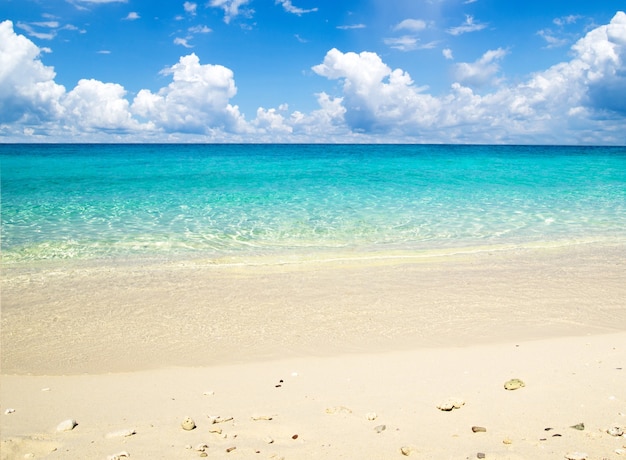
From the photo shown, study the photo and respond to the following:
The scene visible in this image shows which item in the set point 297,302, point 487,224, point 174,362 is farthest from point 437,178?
point 174,362

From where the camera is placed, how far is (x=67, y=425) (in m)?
3.80

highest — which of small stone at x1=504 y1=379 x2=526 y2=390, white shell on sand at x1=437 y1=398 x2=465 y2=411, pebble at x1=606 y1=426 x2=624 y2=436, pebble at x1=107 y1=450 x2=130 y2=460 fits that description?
pebble at x1=606 y1=426 x2=624 y2=436

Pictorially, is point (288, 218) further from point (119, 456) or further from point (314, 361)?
point (119, 456)

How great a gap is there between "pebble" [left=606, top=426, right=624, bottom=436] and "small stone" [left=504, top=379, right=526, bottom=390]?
88 cm

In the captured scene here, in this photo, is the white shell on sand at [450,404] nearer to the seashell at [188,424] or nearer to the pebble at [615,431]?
the pebble at [615,431]

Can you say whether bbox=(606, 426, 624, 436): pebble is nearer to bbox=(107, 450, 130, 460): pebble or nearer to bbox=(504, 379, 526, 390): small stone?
bbox=(504, 379, 526, 390): small stone

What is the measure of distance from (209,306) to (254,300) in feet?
2.25

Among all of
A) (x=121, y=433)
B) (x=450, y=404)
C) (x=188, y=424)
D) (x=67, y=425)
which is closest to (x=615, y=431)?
(x=450, y=404)

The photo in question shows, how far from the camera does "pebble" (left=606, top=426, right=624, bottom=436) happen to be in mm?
3408

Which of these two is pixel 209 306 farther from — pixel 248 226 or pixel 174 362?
pixel 248 226

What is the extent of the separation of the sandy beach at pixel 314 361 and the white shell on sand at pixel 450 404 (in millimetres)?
28

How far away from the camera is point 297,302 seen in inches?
279

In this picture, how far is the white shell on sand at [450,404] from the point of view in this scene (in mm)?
3936

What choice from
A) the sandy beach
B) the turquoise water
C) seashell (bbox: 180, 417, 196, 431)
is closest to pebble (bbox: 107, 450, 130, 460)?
the sandy beach
